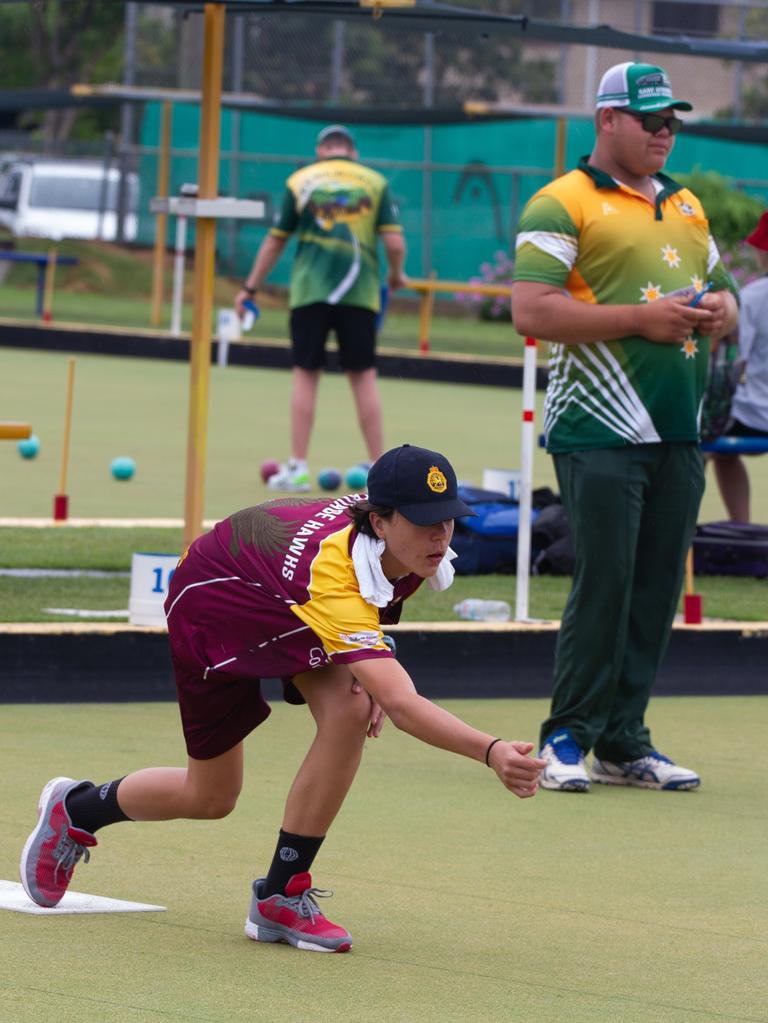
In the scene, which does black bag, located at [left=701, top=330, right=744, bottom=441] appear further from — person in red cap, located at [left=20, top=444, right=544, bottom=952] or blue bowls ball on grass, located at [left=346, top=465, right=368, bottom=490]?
person in red cap, located at [left=20, top=444, right=544, bottom=952]

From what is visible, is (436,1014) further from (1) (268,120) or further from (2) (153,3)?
(1) (268,120)

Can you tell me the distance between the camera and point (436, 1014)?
151 inches

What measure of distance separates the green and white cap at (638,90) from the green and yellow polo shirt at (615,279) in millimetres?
196

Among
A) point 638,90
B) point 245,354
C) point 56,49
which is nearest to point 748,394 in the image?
point 638,90

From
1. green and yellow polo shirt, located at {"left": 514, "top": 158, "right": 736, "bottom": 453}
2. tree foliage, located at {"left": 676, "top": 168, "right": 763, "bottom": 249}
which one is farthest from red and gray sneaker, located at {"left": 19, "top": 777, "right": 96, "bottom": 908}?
tree foliage, located at {"left": 676, "top": 168, "right": 763, "bottom": 249}

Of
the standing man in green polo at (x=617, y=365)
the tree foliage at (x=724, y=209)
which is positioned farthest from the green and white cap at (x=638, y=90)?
the tree foliage at (x=724, y=209)

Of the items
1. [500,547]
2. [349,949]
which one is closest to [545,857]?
[349,949]

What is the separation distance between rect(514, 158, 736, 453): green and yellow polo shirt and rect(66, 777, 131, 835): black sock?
1885mm

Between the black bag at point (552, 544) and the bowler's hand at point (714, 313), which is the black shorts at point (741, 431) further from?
the bowler's hand at point (714, 313)

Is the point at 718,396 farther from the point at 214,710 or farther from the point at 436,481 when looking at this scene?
the point at 436,481

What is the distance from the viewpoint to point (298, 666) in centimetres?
428

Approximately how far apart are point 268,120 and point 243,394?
410 inches

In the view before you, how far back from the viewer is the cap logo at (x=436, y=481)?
4.11 m

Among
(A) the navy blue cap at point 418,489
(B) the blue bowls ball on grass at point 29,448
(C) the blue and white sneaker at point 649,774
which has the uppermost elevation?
(A) the navy blue cap at point 418,489
